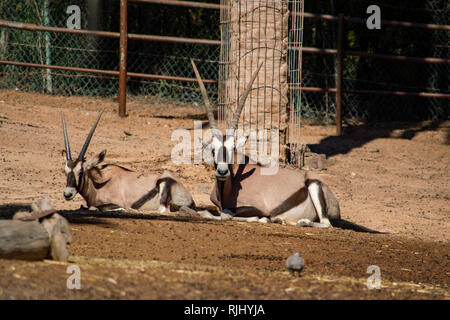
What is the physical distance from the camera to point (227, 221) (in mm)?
6406

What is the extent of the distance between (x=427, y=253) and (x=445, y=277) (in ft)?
3.20

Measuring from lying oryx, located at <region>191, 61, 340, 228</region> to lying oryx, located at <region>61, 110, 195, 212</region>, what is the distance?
1.53 feet

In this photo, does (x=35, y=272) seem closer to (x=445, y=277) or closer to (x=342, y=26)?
(x=445, y=277)

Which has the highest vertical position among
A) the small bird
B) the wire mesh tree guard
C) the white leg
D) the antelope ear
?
the wire mesh tree guard

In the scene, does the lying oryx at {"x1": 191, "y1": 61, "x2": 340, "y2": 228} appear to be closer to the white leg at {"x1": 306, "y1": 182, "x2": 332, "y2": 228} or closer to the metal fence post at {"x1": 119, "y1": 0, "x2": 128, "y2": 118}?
the white leg at {"x1": 306, "y1": 182, "x2": 332, "y2": 228}

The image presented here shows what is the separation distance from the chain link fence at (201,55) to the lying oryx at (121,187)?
5.10m

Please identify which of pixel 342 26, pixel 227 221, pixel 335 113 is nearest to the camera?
pixel 227 221

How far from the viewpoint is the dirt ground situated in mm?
3264

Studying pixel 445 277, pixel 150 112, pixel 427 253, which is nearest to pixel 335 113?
pixel 150 112

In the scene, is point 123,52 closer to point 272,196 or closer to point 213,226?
point 272,196

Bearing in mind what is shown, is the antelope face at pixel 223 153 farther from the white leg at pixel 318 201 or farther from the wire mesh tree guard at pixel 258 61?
the wire mesh tree guard at pixel 258 61

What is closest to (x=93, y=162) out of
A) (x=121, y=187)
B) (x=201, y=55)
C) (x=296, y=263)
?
(x=121, y=187)

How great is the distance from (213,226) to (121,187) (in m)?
1.88

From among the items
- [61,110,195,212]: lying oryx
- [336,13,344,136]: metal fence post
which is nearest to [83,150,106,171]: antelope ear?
[61,110,195,212]: lying oryx
